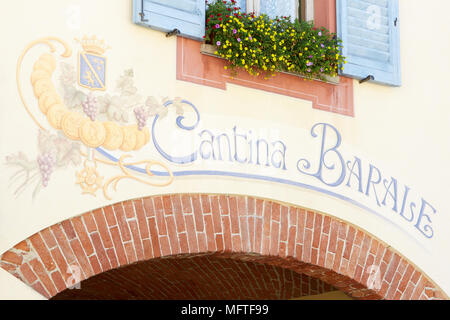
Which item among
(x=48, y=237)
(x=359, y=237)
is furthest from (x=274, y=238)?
(x=48, y=237)

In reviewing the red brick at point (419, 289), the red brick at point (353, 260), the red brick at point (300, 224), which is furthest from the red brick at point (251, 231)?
the red brick at point (419, 289)

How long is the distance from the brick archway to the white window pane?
5.59 ft

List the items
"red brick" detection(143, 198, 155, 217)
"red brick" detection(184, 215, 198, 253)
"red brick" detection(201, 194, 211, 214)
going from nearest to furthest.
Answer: "red brick" detection(143, 198, 155, 217), "red brick" detection(184, 215, 198, 253), "red brick" detection(201, 194, 211, 214)

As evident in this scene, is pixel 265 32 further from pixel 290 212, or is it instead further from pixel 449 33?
pixel 449 33

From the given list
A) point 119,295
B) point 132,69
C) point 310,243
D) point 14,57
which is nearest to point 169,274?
point 119,295

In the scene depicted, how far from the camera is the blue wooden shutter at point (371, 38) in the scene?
686 cm

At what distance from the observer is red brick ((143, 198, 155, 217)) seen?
5566 millimetres

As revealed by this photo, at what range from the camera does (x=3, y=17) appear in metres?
5.19

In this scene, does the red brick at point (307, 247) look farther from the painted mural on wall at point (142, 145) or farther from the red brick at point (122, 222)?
the red brick at point (122, 222)

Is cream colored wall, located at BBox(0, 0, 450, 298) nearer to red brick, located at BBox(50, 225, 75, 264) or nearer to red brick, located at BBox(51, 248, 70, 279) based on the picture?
red brick, located at BBox(50, 225, 75, 264)

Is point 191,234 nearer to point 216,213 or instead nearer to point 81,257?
point 216,213

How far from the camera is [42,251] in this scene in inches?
200

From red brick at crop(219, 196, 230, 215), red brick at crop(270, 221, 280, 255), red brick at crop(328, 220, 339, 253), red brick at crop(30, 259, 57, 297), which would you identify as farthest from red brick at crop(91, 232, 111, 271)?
red brick at crop(328, 220, 339, 253)
